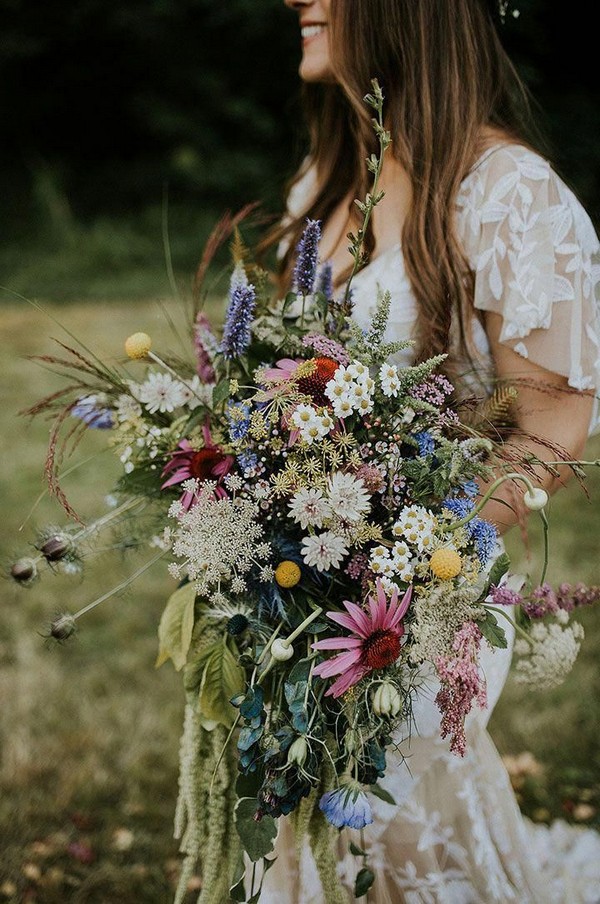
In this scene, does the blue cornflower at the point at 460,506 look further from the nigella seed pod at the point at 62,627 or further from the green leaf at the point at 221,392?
the nigella seed pod at the point at 62,627

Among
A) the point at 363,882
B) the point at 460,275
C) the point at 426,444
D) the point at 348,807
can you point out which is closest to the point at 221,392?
the point at 426,444

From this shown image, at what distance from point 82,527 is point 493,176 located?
3.22 feet

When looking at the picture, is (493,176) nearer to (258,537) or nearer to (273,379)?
(273,379)

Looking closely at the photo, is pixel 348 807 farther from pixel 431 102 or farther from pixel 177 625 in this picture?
pixel 431 102


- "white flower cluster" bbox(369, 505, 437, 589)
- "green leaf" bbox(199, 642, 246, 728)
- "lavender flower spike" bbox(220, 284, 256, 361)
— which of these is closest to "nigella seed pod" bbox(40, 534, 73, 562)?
"green leaf" bbox(199, 642, 246, 728)

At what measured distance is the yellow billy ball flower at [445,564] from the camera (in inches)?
47.2

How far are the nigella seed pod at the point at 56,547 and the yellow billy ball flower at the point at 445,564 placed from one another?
631mm

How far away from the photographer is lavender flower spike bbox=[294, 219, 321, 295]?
4.62 ft

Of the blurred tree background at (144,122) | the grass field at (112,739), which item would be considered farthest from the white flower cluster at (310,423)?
the blurred tree background at (144,122)

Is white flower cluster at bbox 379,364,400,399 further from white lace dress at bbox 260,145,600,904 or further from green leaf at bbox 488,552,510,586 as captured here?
white lace dress at bbox 260,145,600,904

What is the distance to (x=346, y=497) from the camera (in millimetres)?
1214

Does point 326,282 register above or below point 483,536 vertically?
above

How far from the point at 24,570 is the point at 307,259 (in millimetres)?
691

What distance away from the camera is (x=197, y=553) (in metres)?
1.27
